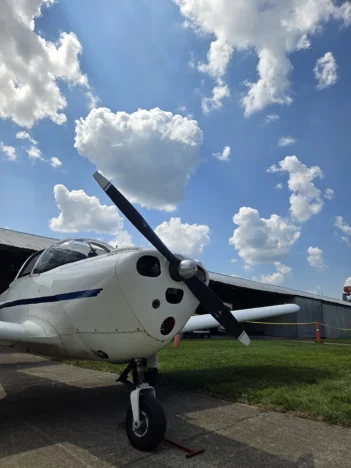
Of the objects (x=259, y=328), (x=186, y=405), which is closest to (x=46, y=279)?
(x=186, y=405)

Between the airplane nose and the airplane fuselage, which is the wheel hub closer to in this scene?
the airplane fuselage

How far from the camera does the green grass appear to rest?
16.7 ft

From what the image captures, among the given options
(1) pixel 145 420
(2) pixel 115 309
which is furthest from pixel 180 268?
(1) pixel 145 420

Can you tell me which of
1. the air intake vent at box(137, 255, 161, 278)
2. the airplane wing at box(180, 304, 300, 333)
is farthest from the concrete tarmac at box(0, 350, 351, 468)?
the air intake vent at box(137, 255, 161, 278)

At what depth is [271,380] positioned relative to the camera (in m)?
6.80

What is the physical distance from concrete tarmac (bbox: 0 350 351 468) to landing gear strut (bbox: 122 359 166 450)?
0.10m

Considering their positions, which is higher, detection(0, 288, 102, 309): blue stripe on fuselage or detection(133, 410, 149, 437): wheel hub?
detection(0, 288, 102, 309): blue stripe on fuselage

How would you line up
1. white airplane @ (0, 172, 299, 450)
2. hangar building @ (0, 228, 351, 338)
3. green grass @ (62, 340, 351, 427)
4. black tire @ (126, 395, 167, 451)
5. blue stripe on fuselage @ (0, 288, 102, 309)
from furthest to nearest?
1. hangar building @ (0, 228, 351, 338)
2. green grass @ (62, 340, 351, 427)
3. blue stripe on fuselage @ (0, 288, 102, 309)
4. white airplane @ (0, 172, 299, 450)
5. black tire @ (126, 395, 167, 451)

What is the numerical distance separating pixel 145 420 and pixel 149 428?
0.33ft

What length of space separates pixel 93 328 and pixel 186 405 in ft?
7.24

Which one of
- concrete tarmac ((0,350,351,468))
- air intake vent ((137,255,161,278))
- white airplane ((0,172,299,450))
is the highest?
air intake vent ((137,255,161,278))

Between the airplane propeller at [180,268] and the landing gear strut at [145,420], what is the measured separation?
47.5 inches

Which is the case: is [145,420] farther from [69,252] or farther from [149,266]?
[69,252]

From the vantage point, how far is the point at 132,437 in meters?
3.75
